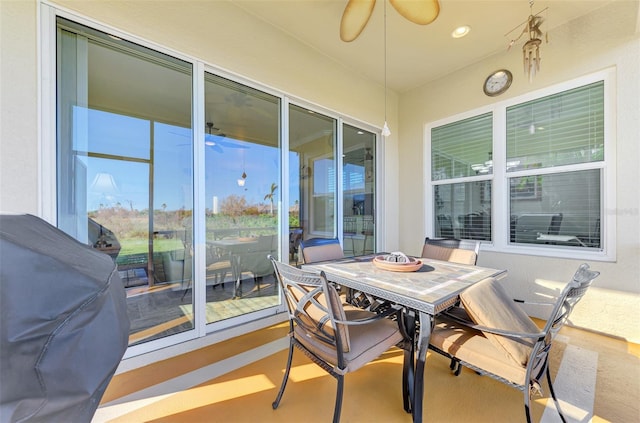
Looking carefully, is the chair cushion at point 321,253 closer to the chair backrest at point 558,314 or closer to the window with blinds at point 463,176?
the chair backrest at point 558,314

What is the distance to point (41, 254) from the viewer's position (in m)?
0.70

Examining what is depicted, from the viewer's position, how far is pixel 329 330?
1316 mm

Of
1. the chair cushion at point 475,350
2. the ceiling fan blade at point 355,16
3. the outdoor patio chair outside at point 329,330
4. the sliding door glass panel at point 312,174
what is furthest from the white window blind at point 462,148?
the outdoor patio chair outside at point 329,330

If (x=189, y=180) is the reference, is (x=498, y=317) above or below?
below

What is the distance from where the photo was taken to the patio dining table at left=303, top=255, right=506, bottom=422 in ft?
4.23

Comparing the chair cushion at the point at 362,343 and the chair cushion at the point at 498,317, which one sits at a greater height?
the chair cushion at the point at 498,317

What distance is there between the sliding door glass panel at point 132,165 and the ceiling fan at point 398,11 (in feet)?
4.99

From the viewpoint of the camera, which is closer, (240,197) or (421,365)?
(421,365)

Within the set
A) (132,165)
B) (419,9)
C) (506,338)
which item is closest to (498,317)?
(506,338)

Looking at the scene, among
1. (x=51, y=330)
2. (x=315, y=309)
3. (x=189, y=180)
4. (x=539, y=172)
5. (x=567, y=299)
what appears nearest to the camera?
(x=51, y=330)

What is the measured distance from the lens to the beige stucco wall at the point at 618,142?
232cm

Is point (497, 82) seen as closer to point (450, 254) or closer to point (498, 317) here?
point (450, 254)

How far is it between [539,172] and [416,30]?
7.45ft

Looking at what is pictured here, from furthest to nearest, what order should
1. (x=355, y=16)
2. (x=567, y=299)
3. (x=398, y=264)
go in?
1. (x=355, y=16)
2. (x=398, y=264)
3. (x=567, y=299)
